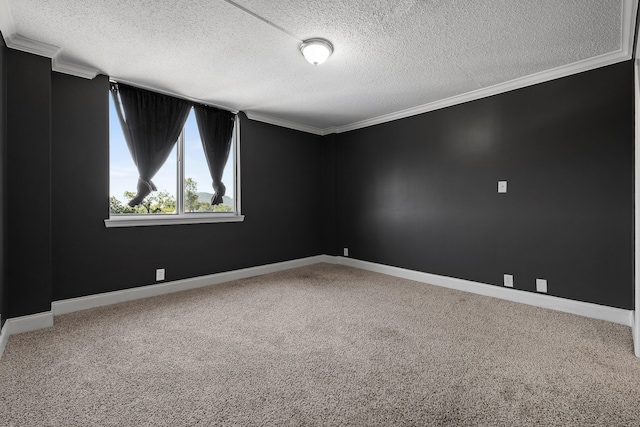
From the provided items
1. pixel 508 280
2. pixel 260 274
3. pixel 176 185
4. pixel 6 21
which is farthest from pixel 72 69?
pixel 508 280

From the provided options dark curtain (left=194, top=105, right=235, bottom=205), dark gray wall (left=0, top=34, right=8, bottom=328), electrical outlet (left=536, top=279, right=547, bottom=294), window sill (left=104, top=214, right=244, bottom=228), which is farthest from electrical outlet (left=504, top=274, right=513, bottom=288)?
dark gray wall (left=0, top=34, right=8, bottom=328)

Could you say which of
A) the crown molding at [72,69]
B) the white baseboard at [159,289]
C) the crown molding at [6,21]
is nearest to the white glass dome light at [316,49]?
the crown molding at [6,21]

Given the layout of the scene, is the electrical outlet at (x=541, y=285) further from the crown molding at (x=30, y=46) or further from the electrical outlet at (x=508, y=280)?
the crown molding at (x=30, y=46)

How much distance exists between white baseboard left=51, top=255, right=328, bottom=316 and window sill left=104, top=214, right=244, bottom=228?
0.70 m

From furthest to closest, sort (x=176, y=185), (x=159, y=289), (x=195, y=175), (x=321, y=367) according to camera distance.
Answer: (x=195, y=175), (x=176, y=185), (x=159, y=289), (x=321, y=367)

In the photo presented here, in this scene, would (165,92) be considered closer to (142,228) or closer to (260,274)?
(142,228)

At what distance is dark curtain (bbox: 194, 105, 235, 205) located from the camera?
3.92m

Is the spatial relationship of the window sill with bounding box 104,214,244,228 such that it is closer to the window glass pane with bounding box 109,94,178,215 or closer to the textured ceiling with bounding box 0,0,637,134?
the window glass pane with bounding box 109,94,178,215

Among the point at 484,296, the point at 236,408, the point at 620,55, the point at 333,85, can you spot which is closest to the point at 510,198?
the point at 484,296

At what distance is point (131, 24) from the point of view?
2223mm

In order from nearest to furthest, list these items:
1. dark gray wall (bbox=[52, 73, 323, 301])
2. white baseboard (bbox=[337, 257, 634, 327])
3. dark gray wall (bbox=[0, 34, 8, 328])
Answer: dark gray wall (bbox=[0, 34, 8, 328]) → white baseboard (bbox=[337, 257, 634, 327]) → dark gray wall (bbox=[52, 73, 323, 301])

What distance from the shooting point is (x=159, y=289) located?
11.4 feet

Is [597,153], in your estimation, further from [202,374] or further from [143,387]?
[143,387]

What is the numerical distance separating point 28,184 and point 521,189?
4557 millimetres
